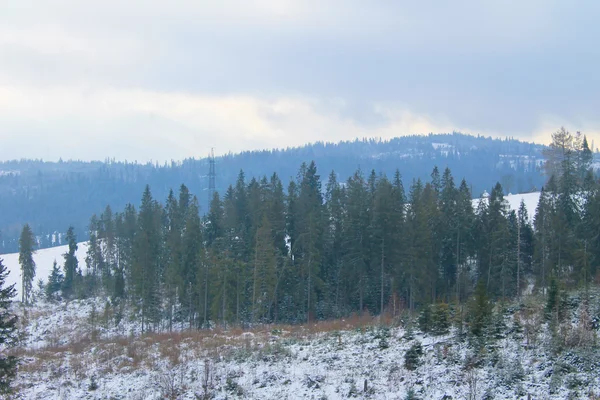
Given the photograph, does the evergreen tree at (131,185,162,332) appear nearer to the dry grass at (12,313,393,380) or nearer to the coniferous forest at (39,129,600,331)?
the coniferous forest at (39,129,600,331)

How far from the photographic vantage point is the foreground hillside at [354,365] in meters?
18.0

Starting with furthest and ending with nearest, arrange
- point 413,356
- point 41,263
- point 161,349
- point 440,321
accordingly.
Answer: point 41,263
point 161,349
point 440,321
point 413,356

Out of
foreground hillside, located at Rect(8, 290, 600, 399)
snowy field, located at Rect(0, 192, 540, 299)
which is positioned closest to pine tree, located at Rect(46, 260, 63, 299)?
snowy field, located at Rect(0, 192, 540, 299)

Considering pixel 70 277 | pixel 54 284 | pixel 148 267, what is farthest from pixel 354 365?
pixel 54 284

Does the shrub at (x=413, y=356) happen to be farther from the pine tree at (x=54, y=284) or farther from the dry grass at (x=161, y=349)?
the pine tree at (x=54, y=284)

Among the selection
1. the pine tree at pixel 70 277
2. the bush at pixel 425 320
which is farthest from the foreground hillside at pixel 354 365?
the pine tree at pixel 70 277

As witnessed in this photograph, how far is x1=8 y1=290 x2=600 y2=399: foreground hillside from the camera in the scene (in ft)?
58.9

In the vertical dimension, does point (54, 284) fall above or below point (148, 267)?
below

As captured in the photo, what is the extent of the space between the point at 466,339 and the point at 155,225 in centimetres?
5217

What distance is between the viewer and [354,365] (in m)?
21.5

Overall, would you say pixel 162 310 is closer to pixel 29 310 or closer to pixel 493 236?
pixel 29 310

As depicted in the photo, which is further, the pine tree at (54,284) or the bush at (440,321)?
the pine tree at (54,284)

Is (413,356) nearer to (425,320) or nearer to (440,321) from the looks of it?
(440,321)

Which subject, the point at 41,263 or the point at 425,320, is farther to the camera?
the point at 41,263
